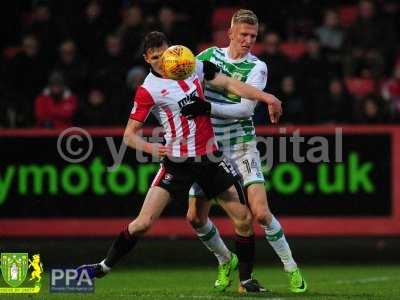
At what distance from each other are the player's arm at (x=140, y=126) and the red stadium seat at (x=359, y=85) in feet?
24.1

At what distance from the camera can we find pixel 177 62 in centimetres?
979

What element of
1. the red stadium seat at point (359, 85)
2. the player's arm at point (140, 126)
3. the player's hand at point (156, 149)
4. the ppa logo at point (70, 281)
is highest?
the player's arm at point (140, 126)

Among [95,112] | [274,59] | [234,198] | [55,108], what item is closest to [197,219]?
[234,198]

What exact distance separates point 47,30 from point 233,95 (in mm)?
7551

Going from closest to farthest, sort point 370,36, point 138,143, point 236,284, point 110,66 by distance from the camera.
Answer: point 138,143, point 236,284, point 110,66, point 370,36

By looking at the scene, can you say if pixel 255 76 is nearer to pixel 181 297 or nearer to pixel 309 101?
pixel 181 297

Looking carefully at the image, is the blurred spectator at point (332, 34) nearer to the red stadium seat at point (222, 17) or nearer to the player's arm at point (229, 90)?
the red stadium seat at point (222, 17)

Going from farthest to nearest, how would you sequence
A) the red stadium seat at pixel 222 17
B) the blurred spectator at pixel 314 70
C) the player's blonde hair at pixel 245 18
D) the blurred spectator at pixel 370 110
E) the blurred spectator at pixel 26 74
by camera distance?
the red stadium seat at pixel 222 17 < the blurred spectator at pixel 26 74 < the blurred spectator at pixel 314 70 < the blurred spectator at pixel 370 110 < the player's blonde hair at pixel 245 18

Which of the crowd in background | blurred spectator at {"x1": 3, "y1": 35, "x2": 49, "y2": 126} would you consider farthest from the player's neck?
blurred spectator at {"x1": 3, "y1": 35, "x2": 49, "y2": 126}

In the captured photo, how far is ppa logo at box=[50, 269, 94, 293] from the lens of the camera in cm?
976

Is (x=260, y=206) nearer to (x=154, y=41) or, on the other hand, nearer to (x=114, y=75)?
(x=154, y=41)

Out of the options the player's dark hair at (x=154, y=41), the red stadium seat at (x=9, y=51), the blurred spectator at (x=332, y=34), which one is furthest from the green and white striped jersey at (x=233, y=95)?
the red stadium seat at (x=9, y=51)

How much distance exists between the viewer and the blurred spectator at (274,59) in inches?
628

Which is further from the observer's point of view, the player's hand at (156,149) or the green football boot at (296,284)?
the green football boot at (296,284)
